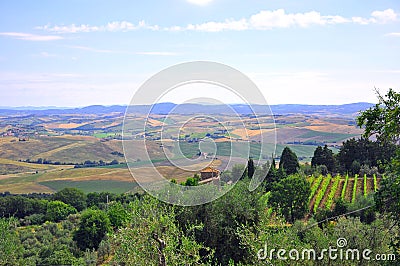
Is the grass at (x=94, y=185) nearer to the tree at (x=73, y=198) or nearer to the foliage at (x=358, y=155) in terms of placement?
the tree at (x=73, y=198)

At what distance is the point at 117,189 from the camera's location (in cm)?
5741

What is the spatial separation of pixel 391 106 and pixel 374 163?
35169mm

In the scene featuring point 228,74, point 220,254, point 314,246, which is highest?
point 228,74

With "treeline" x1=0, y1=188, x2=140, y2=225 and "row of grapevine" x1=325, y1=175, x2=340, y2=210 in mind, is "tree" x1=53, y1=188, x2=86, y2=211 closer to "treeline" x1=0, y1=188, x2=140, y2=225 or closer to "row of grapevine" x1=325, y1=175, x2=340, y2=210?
"treeline" x1=0, y1=188, x2=140, y2=225

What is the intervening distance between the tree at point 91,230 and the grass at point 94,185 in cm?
2847

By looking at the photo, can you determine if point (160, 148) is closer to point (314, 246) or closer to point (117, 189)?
point (314, 246)

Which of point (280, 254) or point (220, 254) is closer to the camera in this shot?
point (280, 254)

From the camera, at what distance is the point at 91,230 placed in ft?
86.8

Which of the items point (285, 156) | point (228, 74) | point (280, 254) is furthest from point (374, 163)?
point (228, 74)

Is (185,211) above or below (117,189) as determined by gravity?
above

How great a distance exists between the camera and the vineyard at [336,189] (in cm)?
2761

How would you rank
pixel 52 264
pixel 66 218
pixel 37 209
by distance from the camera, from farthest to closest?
pixel 37 209 < pixel 66 218 < pixel 52 264

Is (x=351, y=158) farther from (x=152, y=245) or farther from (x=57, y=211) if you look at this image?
(x=152, y=245)

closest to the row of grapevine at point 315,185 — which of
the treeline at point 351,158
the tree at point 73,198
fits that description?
the treeline at point 351,158
